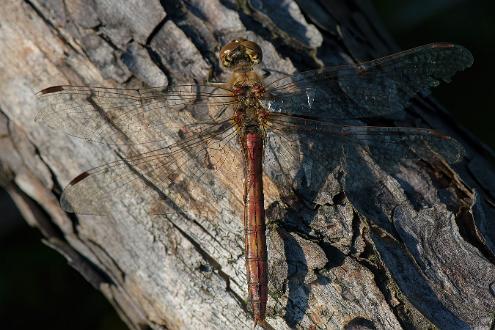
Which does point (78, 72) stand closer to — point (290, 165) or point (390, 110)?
point (290, 165)

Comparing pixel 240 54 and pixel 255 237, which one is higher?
pixel 240 54

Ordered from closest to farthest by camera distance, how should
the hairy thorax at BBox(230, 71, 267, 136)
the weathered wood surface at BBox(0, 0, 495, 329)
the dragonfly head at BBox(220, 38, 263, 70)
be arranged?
the weathered wood surface at BBox(0, 0, 495, 329) → the dragonfly head at BBox(220, 38, 263, 70) → the hairy thorax at BBox(230, 71, 267, 136)

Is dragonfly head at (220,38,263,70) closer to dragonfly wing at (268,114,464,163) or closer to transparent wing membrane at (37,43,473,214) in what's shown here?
transparent wing membrane at (37,43,473,214)

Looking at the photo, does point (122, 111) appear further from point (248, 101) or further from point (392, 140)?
point (392, 140)

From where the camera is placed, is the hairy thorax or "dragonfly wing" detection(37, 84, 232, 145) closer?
"dragonfly wing" detection(37, 84, 232, 145)

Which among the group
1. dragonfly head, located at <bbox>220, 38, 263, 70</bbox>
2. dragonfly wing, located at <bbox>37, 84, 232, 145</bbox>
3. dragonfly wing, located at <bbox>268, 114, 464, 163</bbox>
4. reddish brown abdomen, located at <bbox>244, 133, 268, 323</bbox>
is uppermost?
dragonfly head, located at <bbox>220, 38, 263, 70</bbox>

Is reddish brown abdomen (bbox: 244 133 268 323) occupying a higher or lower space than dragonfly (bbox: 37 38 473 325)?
lower

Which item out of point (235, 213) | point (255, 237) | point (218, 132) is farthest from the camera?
point (218, 132)

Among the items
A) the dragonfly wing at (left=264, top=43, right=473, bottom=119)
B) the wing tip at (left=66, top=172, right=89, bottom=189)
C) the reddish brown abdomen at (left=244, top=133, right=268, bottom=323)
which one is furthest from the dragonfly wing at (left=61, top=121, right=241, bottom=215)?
the dragonfly wing at (left=264, top=43, right=473, bottom=119)

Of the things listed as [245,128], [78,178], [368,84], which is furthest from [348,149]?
[78,178]
